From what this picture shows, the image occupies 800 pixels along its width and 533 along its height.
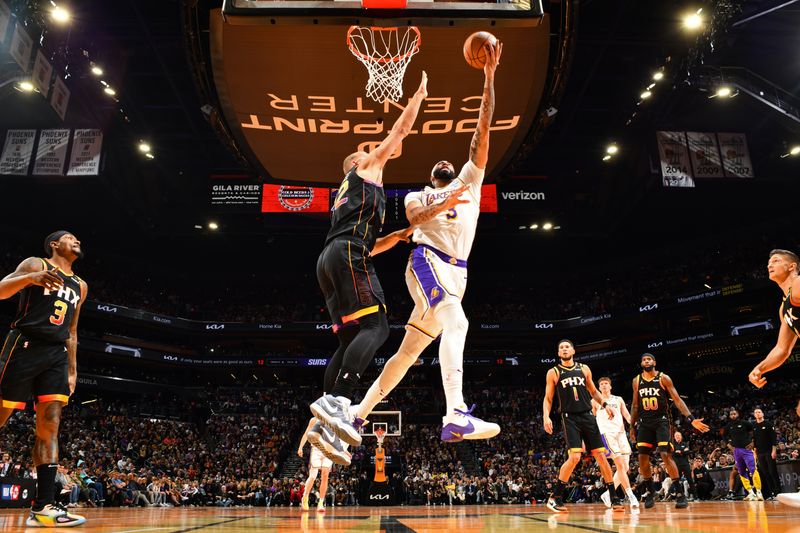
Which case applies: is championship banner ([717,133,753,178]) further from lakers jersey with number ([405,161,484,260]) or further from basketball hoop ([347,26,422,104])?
lakers jersey with number ([405,161,484,260])

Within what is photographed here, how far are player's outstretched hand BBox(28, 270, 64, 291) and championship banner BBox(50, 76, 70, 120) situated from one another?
550 inches

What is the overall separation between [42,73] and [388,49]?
37.0 feet

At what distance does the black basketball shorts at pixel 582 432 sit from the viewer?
8617 millimetres

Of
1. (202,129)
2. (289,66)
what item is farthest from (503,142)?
(202,129)

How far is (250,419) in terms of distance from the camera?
3027 cm

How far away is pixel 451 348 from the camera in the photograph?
4387 millimetres

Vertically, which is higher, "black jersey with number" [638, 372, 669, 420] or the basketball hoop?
the basketball hoop

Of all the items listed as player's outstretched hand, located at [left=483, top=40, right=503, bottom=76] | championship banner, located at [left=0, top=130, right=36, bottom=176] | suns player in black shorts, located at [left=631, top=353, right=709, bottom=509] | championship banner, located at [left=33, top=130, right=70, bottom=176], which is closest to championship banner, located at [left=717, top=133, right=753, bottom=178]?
suns player in black shorts, located at [left=631, top=353, right=709, bottom=509]

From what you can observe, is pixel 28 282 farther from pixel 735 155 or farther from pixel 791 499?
pixel 735 155

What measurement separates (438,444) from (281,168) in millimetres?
18658

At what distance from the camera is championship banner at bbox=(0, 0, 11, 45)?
1339cm

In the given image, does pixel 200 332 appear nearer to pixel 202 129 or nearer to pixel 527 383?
pixel 202 129

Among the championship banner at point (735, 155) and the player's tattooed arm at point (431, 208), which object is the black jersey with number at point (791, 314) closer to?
the player's tattooed arm at point (431, 208)

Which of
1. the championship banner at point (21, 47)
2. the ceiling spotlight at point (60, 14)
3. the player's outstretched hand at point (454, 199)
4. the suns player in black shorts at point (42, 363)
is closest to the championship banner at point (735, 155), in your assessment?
the player's outstretched hand at point (454, 199)
